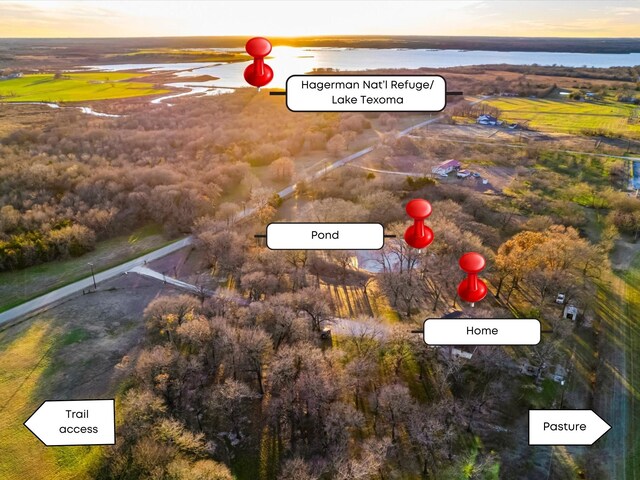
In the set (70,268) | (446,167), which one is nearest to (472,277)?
(70,268)

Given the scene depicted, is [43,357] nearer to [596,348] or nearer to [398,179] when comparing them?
[596,348]

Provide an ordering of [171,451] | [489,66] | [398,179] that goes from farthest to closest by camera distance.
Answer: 1. [489,66]
2. [398,179]
3. [171,451]

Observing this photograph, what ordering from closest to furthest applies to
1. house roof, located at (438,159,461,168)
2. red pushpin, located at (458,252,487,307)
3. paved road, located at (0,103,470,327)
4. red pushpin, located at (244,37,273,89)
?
red pushpin, located at (458,252,487,307)
red pushpin, located at (244,37,273,89)
paved road, located at (0,103,470,327)
house roof, located at (438,159,461,168)

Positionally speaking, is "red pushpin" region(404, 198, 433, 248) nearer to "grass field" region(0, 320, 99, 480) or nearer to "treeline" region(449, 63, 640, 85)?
"grass field" region(0, 320, 99, 480)

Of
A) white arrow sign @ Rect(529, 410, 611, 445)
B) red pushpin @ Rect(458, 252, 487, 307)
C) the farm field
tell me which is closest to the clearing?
the farm field

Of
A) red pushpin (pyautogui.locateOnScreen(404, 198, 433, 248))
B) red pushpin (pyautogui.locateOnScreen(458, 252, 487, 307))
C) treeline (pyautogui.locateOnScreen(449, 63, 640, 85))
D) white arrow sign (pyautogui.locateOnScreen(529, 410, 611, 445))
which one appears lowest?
white arrow sign (pyautogui.locateOnScreen(529, 410, 611, 445))

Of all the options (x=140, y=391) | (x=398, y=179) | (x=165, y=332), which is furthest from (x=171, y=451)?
(x=398, y=179)
